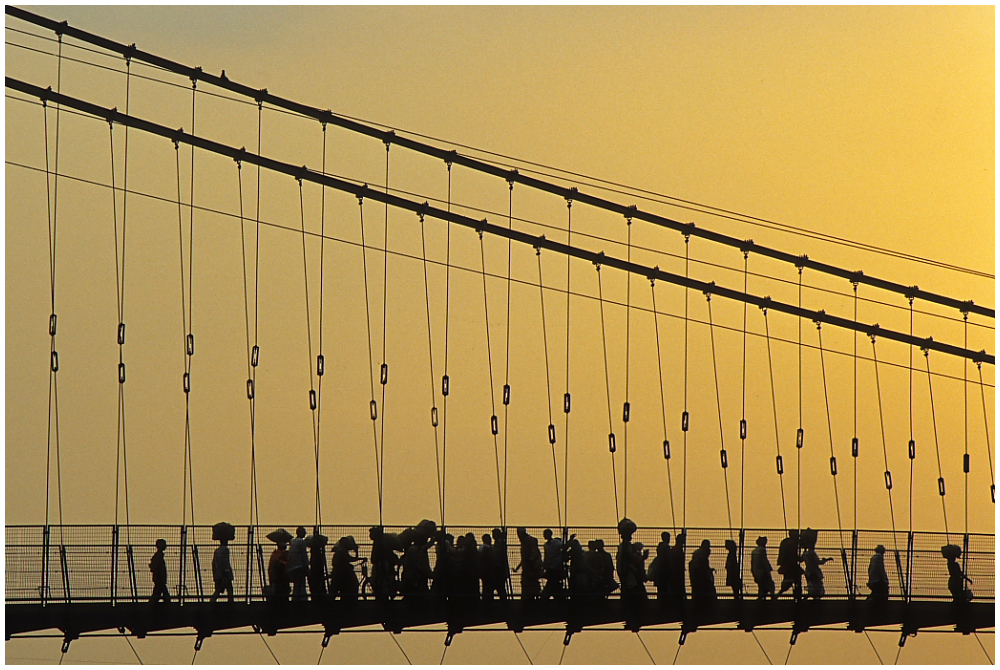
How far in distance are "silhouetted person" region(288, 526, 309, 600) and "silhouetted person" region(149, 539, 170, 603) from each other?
4.81 ft

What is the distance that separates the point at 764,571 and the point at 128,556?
7.73 meters

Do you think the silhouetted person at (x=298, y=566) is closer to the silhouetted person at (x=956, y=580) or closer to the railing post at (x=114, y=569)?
the railing post at (x=114, y=569)

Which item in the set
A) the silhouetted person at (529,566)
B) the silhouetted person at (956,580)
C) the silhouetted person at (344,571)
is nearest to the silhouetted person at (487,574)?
the silhouetted person at (529,566)

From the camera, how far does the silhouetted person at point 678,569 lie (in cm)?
1998

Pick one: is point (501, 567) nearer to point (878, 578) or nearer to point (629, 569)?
point (629, 569)

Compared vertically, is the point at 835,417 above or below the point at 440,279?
below

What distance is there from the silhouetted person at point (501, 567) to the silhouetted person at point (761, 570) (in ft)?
10.1

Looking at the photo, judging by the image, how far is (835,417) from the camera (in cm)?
3089

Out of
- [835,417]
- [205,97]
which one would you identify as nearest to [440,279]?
[205,97]

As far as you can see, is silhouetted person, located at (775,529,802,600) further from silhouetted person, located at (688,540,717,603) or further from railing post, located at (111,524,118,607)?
railing post, located at (111,524,118,607)

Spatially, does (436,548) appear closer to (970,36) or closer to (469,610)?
(469,610)

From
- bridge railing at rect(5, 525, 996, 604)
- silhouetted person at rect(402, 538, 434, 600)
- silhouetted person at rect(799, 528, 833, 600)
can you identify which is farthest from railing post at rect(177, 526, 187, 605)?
silhouetted person at rect(799, 528, 833, 600)

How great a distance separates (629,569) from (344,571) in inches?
135

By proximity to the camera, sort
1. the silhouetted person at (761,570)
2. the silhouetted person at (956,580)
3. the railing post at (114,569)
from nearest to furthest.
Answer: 1. the railing post at (114,569)
2. the silhouetted person at (761,570)
3. the silhouetted person at (956,580)
